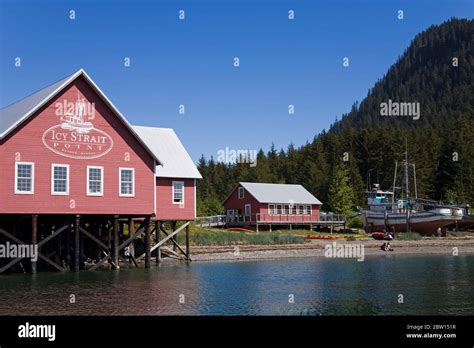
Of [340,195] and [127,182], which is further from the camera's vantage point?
[340,195]

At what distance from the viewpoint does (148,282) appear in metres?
27.6

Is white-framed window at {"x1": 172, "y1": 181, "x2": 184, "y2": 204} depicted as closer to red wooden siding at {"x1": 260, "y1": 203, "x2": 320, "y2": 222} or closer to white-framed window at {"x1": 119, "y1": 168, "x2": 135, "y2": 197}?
white-framed window at {"x1": 119, "y1": 168, "x2": 135, "y2": 197}

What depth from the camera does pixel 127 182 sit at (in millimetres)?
34312

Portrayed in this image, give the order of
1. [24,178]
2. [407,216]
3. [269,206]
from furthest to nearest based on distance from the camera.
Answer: [407,216]
[269,206]
[24,178]

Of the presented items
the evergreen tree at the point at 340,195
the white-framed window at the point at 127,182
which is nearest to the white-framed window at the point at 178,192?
the white-framed window at the point at 127,182

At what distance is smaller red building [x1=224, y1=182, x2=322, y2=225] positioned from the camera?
70938mm

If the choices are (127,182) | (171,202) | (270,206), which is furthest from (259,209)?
(127,182)

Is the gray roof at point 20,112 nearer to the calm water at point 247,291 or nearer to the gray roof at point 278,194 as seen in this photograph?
the calm water at point 247,291

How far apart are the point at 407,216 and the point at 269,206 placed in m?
17.2

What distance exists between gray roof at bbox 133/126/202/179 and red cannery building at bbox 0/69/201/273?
5.20 ft

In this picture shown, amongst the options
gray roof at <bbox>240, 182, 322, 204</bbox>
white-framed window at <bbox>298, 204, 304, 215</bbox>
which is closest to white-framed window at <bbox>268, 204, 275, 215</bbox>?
gray roof at <bbox>240, 182, 322, 204</bbox>

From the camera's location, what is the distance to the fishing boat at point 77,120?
105ft

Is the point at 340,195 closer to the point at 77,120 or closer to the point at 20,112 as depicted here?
the point at 77,120
